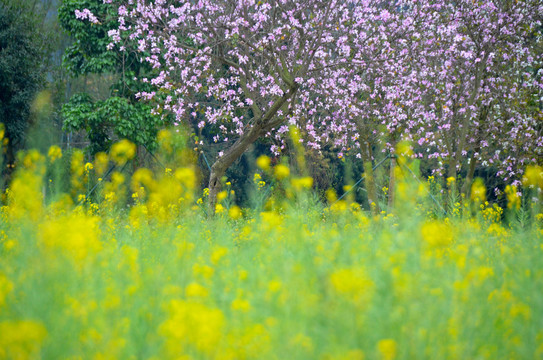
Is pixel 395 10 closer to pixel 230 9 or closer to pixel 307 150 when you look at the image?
pixel 230 9

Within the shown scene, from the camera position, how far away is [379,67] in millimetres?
9031

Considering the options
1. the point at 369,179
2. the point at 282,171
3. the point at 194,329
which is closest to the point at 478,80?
the point at 369,179

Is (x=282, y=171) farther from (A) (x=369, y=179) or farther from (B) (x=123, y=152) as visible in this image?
(A) (x=369, y=179)

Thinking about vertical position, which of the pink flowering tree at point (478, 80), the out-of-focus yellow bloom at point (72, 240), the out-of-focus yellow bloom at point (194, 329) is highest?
the pink flowering tree at point (478, 80)

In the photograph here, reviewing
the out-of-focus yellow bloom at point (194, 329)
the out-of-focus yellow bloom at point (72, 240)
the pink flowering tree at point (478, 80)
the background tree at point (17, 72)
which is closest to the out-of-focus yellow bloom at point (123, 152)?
the out-of-focus yellow bloom at point (72, 240)

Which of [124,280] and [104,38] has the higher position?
[104,38]

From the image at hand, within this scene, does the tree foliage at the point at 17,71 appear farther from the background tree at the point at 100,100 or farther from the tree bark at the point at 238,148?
the tree bark at the point at 238,148

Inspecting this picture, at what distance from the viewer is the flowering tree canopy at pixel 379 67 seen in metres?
7.64

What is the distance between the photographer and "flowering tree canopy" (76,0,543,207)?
25.1 feet

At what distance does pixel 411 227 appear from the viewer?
2.68m

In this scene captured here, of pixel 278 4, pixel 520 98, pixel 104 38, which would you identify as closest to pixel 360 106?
pixel 520 98

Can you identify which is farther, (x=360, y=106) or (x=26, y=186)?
(x=360, y=106)

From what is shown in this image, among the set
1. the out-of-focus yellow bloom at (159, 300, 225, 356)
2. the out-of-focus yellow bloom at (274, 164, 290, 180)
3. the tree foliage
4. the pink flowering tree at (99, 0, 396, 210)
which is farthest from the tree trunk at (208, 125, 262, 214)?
the tree foliage

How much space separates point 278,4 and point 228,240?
173 inches
